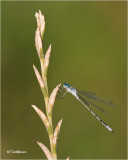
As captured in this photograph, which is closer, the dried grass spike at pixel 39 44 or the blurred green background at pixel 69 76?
the dried grass spike at pixel 39 44

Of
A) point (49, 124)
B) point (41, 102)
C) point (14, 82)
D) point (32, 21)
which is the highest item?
point (32, 21)

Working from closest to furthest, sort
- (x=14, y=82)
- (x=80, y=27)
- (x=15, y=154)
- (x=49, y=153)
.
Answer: (x=49, y=153), (x=15, y=154), (x=14, y=82), (x=80, y=27)

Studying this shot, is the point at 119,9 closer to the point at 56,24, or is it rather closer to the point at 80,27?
the point at 80,27

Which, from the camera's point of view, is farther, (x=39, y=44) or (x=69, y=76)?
(x=69, y=76)

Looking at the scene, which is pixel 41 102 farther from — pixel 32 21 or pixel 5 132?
pixel 32 21

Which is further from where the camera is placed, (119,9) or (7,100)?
(119,9)

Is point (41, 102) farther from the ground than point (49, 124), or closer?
farther from the ground

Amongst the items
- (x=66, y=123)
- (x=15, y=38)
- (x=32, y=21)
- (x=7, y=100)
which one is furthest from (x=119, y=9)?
(x=7, y=100)

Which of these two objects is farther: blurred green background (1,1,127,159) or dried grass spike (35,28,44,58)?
blurred green background (1,1,127,159)

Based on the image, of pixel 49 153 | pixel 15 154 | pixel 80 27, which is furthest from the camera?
pixel 80 27
